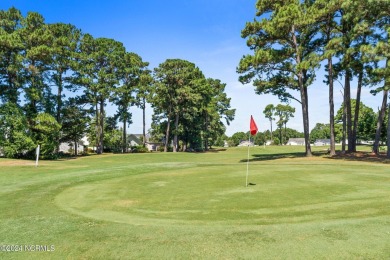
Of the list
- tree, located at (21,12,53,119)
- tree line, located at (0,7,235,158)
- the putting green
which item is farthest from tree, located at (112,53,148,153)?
the putting green

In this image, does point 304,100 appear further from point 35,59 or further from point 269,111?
point 269,111

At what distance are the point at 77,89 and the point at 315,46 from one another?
35.0m

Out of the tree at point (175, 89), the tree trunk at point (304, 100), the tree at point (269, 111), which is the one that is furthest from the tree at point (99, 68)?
the tree at point (269, 111)

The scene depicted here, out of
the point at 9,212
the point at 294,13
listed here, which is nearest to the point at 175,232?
the point at 9,212

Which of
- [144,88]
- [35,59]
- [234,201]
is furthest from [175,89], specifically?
[234,201]

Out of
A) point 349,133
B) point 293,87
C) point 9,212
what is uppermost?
point 293,87

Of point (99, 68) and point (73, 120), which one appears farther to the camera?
point (99, 68)

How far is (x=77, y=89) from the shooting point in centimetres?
4803

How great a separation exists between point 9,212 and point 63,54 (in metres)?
38.4

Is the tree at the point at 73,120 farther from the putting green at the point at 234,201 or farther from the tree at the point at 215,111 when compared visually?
the putting green at the point at 234,201

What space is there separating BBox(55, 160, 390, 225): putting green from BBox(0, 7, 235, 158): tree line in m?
27.2

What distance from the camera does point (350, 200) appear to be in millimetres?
9125

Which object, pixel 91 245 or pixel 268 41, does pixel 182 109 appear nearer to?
pixel 268 41

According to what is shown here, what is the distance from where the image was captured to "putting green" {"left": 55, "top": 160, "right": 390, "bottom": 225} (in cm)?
766
